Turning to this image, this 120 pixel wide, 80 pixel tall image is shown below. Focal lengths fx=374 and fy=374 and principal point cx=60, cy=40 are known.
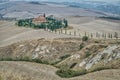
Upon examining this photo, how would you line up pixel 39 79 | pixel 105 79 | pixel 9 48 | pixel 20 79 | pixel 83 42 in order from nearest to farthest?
pixel 20 79 → pixel 39 79 → pixel 105 79 → pixel 83 42 → pixel 9 48

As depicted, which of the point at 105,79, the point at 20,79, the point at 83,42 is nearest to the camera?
the point at 20,79

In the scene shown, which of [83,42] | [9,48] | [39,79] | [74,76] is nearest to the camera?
[39,79]

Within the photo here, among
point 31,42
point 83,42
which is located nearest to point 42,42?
A: point 31,42

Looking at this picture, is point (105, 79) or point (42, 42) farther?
point (42, 42)

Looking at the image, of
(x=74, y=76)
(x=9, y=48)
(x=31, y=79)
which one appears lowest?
(x=9, y=48)

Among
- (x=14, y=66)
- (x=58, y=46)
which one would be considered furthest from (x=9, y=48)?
(x=14, y=66)

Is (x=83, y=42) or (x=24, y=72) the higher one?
(x=24, y=72)

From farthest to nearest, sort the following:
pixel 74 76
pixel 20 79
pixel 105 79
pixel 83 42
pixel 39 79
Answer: pixel 83 42, pixel 74 76, pixel 105 79, pixel 39 79, pixel 20 79

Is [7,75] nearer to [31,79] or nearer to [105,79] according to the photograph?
[31,79]

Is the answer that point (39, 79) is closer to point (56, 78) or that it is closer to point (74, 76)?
point (56, 78)
